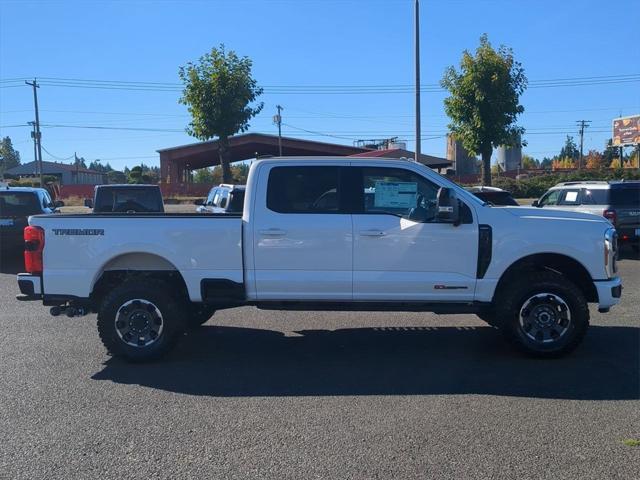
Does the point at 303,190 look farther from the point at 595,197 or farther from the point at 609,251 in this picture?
the point at 595,197

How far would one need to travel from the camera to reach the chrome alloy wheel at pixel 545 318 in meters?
6.50

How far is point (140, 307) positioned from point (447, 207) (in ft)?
11.3

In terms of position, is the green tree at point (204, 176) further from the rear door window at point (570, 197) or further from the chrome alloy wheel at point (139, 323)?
the chrome alloy wheel at point (139, 323)

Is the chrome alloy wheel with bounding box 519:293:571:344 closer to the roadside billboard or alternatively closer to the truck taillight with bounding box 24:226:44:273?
the truck taillight with bounding box 24:226:44:273

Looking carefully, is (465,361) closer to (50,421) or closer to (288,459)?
(288,459)

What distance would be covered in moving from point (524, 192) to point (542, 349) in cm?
3727

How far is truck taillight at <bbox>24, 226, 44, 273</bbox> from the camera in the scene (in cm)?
654

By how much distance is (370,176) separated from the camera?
6711 millimetres

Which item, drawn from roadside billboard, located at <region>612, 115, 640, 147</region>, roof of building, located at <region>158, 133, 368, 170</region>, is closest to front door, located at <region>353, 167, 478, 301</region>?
roof of building, located at <region>158, 133, 368, 170</region>

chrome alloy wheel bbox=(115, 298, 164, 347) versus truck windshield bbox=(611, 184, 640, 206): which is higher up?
truck windshield bbox=(611, 184, 640, 206)

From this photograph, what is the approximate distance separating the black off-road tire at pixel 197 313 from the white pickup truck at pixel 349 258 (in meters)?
0.30

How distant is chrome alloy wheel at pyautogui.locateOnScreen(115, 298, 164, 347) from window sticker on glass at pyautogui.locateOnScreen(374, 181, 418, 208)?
8.86ft

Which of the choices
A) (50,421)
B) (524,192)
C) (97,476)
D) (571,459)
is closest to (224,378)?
(50,421)

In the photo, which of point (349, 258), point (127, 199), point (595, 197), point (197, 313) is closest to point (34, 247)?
Result: point (197, 313)
